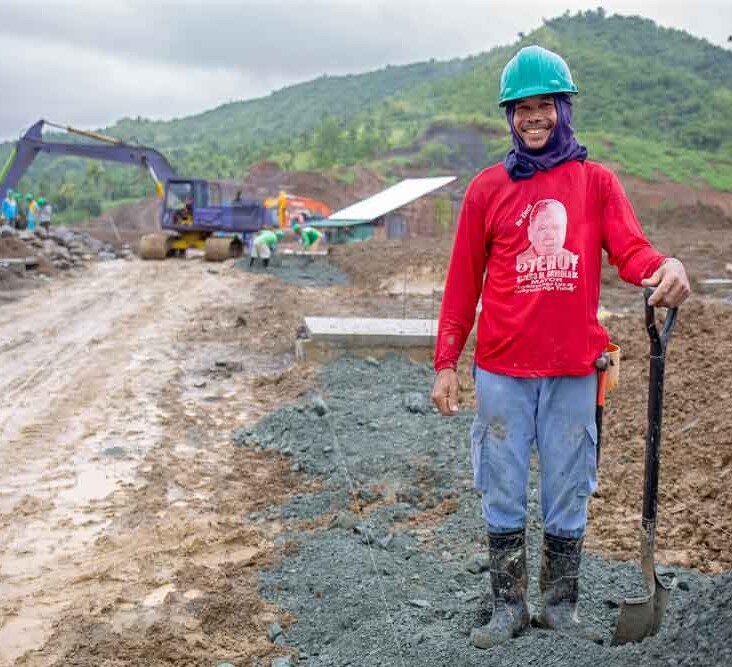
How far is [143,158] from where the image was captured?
24562 millimetres

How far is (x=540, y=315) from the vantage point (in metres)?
2.70

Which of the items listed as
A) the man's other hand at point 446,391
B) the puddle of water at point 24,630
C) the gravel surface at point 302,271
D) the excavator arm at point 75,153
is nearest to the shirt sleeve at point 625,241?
the man's other hand at point 446,391

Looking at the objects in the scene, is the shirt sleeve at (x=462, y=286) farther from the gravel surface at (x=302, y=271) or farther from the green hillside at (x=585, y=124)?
the green hillside at (x=585, y=124)

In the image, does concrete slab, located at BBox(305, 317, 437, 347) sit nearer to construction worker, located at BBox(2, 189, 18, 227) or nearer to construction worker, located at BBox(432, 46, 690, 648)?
construction worker, located at BBox(432, 46, 690, 648)

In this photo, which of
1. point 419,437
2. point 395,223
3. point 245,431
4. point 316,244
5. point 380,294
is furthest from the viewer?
point 395,223

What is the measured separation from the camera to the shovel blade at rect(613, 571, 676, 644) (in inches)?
106

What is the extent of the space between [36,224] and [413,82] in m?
103

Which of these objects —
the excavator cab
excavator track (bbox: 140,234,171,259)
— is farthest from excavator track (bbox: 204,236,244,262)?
excavator track (bbox: 140,234,171,259)

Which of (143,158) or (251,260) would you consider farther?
(143,158)

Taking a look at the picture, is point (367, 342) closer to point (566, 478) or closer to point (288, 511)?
point (288, 511)

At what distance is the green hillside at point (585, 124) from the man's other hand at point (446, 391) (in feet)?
136

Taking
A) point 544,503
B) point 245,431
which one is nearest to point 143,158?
point 245,431

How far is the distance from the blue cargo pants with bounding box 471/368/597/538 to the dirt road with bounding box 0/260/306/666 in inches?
67.0

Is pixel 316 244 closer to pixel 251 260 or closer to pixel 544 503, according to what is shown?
pixel 251 260
